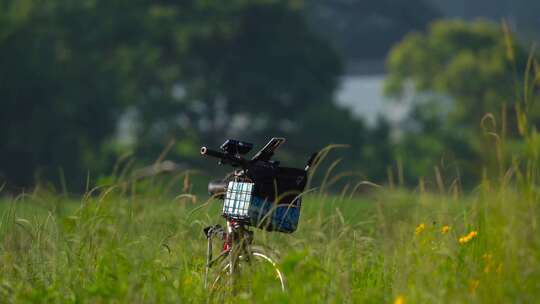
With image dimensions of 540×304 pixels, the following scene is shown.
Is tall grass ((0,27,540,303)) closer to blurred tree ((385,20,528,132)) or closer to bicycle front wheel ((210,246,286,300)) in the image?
bicycle front wheel ((210,246,286,300))

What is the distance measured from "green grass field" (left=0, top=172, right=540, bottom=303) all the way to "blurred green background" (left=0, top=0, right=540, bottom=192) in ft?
75.8

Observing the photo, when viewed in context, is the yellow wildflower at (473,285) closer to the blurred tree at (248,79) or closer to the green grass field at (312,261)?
Result: the green grass field at (312,261)

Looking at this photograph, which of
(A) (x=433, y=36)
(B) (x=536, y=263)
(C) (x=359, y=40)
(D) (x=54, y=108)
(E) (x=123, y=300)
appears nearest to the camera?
(B) (x=536, y=263)

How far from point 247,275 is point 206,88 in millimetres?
30586

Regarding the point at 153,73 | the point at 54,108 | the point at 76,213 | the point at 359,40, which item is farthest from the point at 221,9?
the point at 76,213

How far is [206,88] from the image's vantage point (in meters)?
36.1

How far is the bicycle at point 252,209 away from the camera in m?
5.47

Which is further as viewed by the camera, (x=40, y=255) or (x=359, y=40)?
(x=359, y=40)

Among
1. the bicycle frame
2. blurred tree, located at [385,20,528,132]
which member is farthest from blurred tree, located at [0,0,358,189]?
the bicycle frame

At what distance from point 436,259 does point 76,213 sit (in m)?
2.09

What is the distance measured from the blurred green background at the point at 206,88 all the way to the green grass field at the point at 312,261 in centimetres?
2310

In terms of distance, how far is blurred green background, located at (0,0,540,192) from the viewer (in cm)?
3130

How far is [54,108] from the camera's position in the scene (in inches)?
1221

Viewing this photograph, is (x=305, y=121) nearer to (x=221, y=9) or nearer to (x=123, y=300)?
(x=221, y=9)
